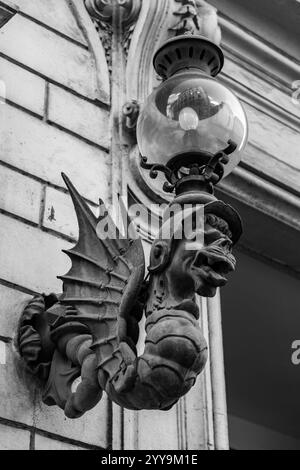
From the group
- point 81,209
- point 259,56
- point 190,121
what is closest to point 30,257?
point 81,209

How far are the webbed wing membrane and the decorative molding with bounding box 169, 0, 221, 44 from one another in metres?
1.67

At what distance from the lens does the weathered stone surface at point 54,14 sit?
202 inches

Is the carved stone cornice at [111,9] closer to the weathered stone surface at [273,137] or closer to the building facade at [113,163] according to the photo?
the building facade at [113,163]

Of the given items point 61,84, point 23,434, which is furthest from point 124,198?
point 23,434

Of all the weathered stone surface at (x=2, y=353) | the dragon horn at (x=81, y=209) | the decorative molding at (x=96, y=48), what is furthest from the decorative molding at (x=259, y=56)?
the weathered stone surface at (x=2, y=353)

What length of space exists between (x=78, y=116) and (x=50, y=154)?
31 cm

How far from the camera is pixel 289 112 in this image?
645cm

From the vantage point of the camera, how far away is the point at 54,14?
17.2 ft

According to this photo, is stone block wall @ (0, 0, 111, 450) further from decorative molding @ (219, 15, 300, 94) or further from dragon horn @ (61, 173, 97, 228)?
decorative molding @ (219, 15, 300, 94)

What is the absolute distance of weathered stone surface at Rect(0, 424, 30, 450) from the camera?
4027 millimetres

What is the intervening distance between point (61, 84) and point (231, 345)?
3.05 m

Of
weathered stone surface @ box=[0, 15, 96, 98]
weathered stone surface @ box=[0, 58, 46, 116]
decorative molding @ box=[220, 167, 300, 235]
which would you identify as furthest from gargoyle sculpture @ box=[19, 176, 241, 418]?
decorative molding @ box=[220, 167, 300, 235]

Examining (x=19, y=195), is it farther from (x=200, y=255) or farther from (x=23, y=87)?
(x=200, y=255)
